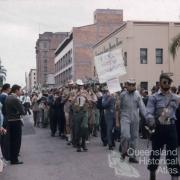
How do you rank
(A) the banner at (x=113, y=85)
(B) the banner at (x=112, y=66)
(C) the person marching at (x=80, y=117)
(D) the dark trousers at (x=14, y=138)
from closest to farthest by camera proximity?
(D) the dark trousers at (x=14, y=138) → (A) the banner at (x=113, y=85) → (B) the banner at (x=112, y=66) → (C) the person marching at (x=80, y=117)

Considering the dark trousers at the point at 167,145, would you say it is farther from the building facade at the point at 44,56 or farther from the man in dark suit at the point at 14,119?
the building facade at the point at 44,56

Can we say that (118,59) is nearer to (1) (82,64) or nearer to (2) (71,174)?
(2) (71,174)

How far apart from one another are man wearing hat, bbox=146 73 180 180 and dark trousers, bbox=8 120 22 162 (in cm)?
392

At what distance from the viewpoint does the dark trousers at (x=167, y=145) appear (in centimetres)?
785

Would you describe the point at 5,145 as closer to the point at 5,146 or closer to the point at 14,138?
the point at 5,146

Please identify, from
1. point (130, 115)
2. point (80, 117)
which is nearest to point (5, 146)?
point (80, 117)

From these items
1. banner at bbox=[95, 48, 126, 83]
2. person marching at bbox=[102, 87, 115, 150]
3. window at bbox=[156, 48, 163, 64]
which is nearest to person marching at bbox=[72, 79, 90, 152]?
person marching at bbox=[102, 87, 115, 150]

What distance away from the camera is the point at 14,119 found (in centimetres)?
1097

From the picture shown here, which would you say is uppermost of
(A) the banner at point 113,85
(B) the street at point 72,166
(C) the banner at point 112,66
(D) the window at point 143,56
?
(D) the window at point 143,56

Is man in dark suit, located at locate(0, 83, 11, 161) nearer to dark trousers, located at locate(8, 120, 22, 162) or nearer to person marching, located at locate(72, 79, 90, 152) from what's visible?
dark trousers, located at locate(8, 120, 22, 162)

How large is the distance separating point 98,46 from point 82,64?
17.5 metres

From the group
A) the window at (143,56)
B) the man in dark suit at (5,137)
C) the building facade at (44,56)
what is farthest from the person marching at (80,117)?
the building facade at (44,56)

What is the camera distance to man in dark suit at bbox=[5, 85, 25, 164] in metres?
10.9

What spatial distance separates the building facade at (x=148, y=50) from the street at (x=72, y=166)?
25.6 m
